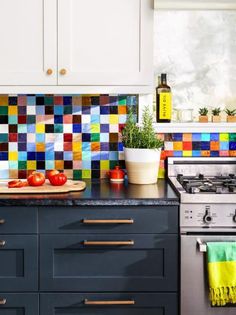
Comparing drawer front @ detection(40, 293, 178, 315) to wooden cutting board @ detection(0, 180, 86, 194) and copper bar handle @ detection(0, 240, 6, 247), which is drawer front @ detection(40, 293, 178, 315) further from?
wooden cutting board @ detection(0, 180, 86, 194)

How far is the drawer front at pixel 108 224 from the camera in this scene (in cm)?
249

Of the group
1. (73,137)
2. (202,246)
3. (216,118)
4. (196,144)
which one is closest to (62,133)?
(73,137)

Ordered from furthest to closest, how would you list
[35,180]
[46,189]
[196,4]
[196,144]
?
[196,144], [196,4], [35,180], [46,189]

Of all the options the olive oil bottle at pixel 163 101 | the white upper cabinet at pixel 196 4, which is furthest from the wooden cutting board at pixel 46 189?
the white upper cabinet at pixel 196 4

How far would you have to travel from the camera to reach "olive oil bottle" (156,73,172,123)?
3074mm

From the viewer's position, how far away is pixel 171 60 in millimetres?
3197

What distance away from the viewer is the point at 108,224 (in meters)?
2.49

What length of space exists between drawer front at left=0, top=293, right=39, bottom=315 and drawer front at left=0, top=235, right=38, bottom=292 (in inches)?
1.1

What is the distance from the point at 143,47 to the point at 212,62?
0.59 meters

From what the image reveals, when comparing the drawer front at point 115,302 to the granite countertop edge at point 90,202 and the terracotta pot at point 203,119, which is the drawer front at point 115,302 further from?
the terracotta pot at point 203,119

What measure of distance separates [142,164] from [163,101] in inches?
16.0

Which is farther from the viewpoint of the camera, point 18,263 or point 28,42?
point 28,42

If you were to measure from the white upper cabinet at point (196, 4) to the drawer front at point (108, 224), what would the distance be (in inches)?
42.1

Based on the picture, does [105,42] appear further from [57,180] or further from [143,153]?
[57,180]
